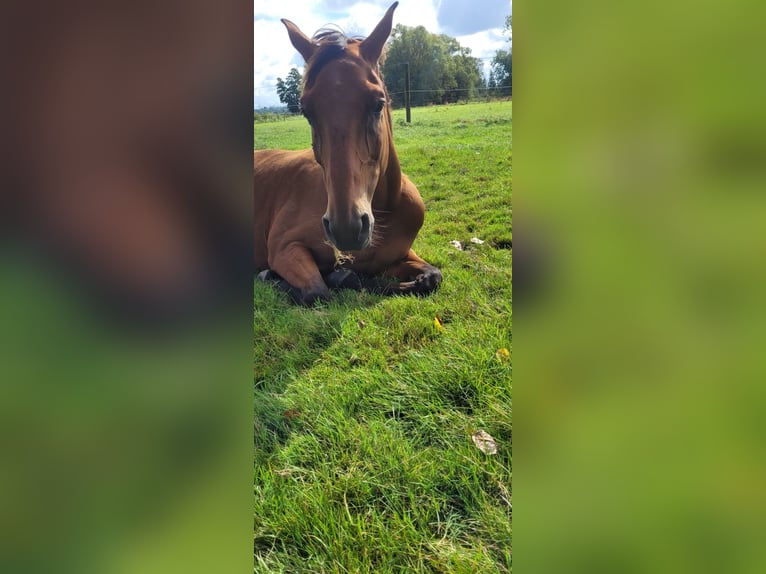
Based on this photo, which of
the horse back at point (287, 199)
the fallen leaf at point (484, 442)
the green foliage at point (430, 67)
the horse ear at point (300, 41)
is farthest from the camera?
the horse back at point (287, 199)

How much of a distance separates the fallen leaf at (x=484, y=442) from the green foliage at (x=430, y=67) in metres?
1.03

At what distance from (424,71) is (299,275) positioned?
1.37 m

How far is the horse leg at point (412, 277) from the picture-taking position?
244 centimetres

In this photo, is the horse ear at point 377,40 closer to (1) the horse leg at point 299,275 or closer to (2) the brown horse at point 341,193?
(2) the brown horse at point 341,193

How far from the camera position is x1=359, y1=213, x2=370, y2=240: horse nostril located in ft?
6.00

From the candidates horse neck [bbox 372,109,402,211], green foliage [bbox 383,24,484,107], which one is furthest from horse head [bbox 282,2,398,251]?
horse neck [bbox 372,109,402,211]

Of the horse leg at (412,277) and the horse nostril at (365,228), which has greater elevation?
the horse nostril at (365,228)

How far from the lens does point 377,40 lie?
1966 mm

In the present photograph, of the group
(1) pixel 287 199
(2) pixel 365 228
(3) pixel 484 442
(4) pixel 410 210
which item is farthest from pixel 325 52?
(3) pixel 484 442
